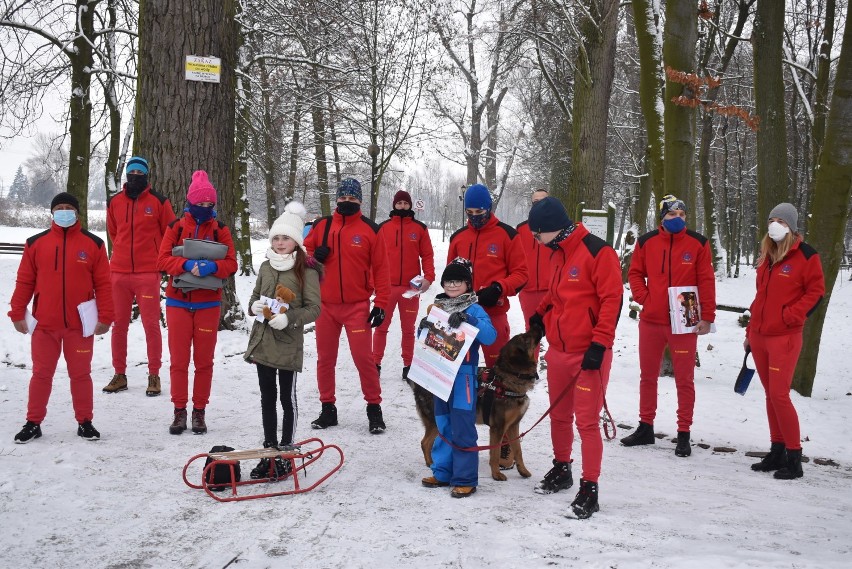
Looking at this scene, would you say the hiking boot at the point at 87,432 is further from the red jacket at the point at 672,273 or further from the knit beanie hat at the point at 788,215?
the knit beanie hat at the point at 788,215

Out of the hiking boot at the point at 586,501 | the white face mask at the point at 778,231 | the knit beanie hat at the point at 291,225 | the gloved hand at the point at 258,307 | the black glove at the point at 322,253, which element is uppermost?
the white face mask at the point at 778,231

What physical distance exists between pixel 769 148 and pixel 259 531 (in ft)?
32.2

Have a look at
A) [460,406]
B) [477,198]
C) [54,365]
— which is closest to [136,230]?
[54,365]

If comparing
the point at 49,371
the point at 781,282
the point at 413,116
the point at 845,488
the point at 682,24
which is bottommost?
the point at 845,488

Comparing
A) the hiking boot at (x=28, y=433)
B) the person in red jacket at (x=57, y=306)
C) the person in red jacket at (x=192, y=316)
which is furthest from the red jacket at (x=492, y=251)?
the hiking boot at (x=28, y=433)

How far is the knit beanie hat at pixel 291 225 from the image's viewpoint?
5.01m

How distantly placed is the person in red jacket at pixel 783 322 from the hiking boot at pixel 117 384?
626cm

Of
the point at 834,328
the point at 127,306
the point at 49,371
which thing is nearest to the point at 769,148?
the point at 834,328

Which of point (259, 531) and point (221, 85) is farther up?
point (221, 85)

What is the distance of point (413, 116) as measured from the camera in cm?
2197

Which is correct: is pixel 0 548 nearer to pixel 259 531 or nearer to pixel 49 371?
pixel 259 531

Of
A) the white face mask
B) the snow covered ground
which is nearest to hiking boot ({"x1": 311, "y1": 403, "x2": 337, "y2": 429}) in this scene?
the snow covered ground

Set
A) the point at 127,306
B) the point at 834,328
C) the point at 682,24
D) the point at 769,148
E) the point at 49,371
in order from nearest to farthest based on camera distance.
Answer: the point at 49,371 → the point at 127,306 → the point at 682,24 → the point at 769,148 → the point at 834,328

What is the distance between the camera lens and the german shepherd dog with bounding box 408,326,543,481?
4941mm
